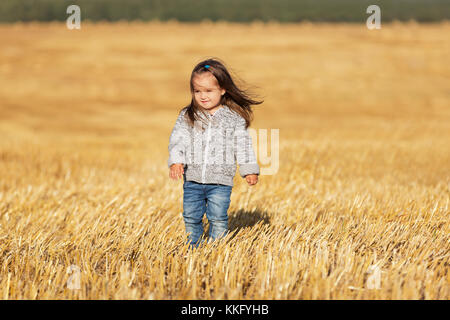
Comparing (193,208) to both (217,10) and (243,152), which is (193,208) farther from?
(217,10)

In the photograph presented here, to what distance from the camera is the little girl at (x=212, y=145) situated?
3.80 meters

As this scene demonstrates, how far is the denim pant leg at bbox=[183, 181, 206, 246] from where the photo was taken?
12.8 feet

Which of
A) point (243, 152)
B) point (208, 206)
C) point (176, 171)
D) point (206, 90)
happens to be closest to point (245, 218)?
point (208, 206)

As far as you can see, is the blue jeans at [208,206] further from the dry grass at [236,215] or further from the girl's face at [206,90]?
the girl's face at [206,90]

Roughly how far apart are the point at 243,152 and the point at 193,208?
57 cm

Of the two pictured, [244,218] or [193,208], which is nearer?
[193,208]

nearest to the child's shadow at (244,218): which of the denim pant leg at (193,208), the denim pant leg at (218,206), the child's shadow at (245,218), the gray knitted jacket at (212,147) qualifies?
the child's shadow at (245,218)

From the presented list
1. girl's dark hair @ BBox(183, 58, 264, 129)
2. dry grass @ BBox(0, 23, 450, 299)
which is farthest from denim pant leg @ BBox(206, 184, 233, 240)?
girl's dark hair @ BBox(183, 58, 264, 129)

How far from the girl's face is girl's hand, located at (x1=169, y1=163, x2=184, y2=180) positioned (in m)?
0.47

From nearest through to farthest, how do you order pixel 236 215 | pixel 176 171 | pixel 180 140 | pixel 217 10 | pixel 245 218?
pixel 176 171 < pixel 180 140 < pixel 245 218 < pixel 236 215 < pixel 217 10

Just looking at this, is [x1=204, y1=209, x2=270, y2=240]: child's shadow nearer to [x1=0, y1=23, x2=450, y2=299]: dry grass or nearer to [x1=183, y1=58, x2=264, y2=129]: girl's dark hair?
[x1=0, y1=23, x2=450, y2=299]: dry grass

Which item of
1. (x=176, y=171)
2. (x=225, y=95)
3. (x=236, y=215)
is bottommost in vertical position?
(x=236, y=215)

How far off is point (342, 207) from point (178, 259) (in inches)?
86.8

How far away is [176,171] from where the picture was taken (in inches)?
148
